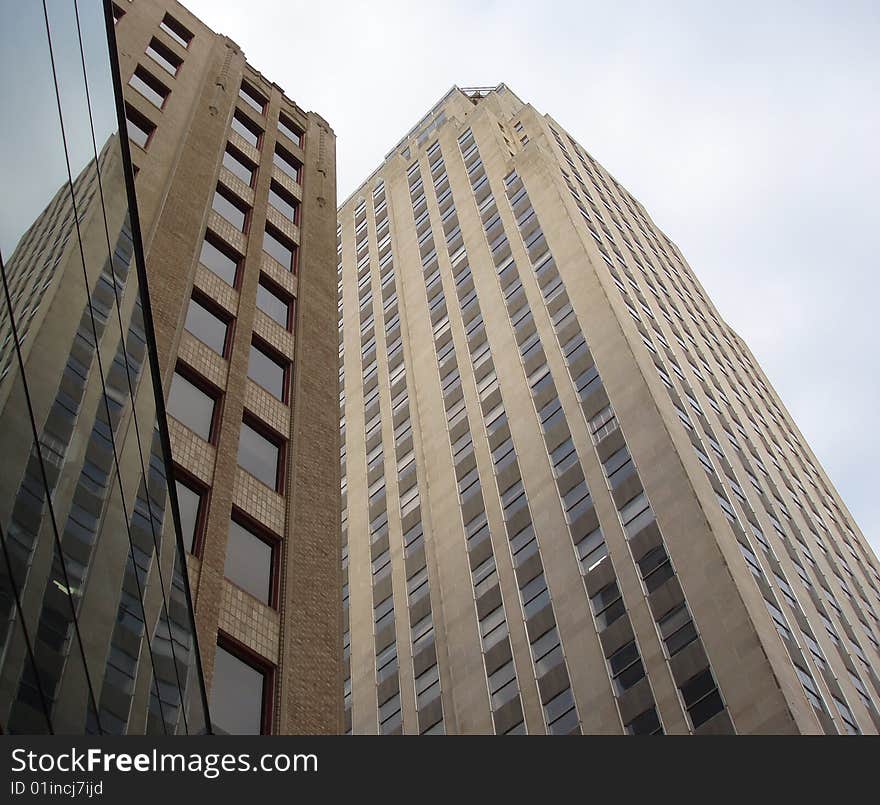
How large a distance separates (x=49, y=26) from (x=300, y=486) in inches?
644

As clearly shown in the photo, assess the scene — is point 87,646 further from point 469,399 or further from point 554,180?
point 554,180

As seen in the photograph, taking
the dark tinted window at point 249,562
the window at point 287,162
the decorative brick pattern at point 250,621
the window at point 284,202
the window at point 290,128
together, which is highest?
the window at point 290,128

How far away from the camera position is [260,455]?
2700cm

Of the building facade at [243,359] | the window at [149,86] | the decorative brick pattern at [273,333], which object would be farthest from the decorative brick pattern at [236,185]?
the decorative brick pattern at [273,333]

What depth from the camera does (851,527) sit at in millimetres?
69312

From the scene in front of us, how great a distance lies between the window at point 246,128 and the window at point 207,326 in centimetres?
1311

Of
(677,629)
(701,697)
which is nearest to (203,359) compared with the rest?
(701,697)

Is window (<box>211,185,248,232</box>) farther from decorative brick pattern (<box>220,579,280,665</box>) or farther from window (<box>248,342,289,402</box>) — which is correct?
decorative brick pattern (<box>220,579,280,665</box>)

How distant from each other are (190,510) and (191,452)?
1576mm

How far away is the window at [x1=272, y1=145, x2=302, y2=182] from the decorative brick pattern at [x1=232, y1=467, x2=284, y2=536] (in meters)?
18.7

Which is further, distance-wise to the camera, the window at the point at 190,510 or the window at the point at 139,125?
the window at the point at 139,125

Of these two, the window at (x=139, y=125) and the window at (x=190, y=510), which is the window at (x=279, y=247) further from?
the window at (x=190, y=510)

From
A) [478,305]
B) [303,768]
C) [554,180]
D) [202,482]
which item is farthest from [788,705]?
[554,180]

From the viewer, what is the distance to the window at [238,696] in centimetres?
2047
